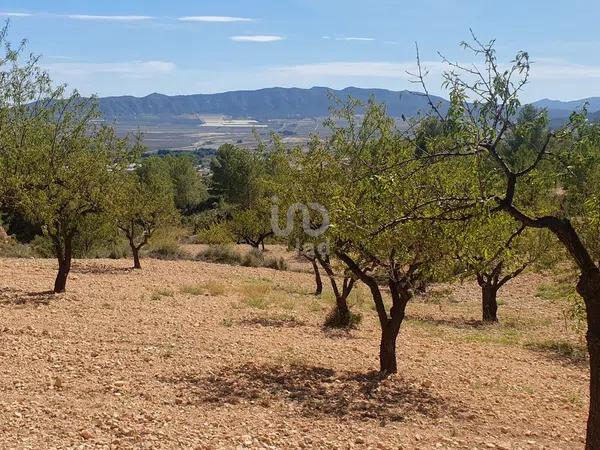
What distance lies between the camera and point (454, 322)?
826 inches

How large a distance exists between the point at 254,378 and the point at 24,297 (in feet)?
31.0

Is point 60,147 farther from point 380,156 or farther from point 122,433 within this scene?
point 122,433

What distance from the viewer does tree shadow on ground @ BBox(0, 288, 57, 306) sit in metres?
15.9

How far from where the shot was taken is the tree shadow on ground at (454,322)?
66.2 ft

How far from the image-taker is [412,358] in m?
13.4

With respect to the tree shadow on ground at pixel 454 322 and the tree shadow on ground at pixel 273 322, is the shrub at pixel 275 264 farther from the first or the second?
the tree shadow on ground at pixel 273 322

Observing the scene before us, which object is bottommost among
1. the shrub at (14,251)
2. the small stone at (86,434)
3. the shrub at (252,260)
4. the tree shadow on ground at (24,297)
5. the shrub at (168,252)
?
the shrub at (252,260)

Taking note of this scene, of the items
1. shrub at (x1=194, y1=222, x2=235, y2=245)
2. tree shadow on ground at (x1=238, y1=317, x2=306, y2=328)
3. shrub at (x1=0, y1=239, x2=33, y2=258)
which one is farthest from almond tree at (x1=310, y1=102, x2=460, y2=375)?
shrub at (x1=194, y1=222, x2=235, y2=245)

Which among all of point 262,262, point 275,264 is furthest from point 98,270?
point 275,264

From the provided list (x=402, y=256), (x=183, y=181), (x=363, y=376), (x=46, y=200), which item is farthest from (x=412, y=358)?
(x=183, y=181)

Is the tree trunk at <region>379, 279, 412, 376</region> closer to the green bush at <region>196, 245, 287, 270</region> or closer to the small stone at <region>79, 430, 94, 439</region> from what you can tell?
the small stone at <region>79, 430, 94, 439</region>

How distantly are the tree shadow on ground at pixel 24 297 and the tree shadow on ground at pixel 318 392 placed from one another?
7.79m

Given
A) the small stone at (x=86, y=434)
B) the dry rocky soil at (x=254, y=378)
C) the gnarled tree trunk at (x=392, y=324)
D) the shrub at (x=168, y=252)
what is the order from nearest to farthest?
the small stone at (x=86, y=434) → the dry rocky soil at (x=254, y=378) → the gnarled tree trunk at (x=392, y=324) → the shrub at (x=168, y=252)

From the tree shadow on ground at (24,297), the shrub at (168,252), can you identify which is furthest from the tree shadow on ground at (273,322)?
the shrub at (168,252)
